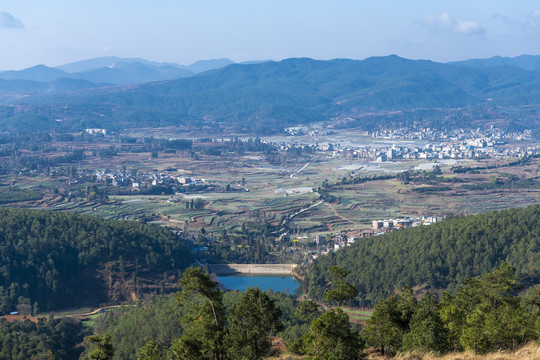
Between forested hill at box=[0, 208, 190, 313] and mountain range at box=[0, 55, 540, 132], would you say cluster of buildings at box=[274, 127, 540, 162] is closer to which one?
mountain range at box=[0, 55, 540, 132]

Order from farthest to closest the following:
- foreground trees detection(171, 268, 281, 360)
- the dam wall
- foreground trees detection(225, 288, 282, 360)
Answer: the dam wall, foreground trees detection(225, 288, 282, 360), foreground trees detection(171, 268, 281, 360)

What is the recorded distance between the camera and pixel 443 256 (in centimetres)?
3216

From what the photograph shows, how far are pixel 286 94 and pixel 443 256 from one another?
131528 millimetres

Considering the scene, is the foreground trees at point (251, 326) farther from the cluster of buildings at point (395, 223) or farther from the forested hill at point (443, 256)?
the cluster of buildings at point (395, 223)

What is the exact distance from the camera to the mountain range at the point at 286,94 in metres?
132

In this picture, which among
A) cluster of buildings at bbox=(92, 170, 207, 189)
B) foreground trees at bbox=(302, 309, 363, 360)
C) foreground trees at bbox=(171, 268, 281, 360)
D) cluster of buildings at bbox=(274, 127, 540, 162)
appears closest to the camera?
foreground trees at bbox=(302, 309, 363, 360)

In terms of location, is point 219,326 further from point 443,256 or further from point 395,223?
point 395,223

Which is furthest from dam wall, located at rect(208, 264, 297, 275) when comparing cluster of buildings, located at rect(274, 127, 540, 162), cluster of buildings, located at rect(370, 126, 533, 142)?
cluster of buildings, located at rect(370, 126, 533, 142)

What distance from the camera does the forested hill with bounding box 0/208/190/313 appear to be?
32.0 metres

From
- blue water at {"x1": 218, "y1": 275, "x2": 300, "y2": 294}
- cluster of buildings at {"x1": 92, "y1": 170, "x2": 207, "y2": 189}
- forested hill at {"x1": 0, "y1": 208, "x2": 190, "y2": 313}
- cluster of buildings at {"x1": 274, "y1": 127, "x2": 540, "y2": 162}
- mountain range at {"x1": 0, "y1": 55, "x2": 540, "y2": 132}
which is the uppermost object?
mountain range at {"x1": 0, "y1": 55, "x2": 540, "y2": 132}

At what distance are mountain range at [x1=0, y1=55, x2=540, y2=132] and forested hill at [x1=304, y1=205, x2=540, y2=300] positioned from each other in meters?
85.8

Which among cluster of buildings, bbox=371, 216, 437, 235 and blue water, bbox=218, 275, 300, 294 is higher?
cluster of buildings, bbox=371, 216, 437, 235

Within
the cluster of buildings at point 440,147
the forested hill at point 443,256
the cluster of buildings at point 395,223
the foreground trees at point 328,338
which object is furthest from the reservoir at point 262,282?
the cluster of buildings at point 440,147

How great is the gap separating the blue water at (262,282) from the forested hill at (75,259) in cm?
294
